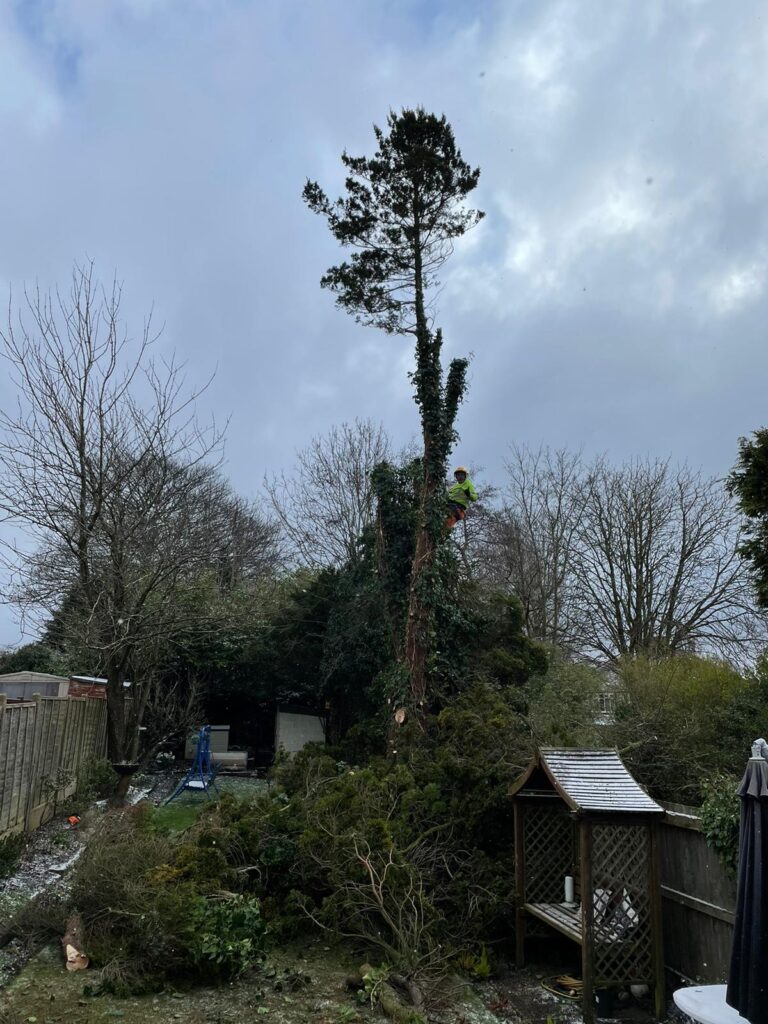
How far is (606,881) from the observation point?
6238mm

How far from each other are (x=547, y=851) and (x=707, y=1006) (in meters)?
3.06

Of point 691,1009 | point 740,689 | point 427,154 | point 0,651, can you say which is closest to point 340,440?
point 427,154

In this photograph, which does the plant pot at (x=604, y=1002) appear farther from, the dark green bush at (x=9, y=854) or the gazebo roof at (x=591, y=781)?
the dark green bush at (x=9, y=854)

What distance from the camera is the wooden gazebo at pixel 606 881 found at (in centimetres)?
580

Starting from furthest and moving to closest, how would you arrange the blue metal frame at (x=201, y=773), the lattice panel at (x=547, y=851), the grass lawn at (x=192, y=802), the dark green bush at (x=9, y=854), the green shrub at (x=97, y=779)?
the blue metal frame at (x=201, y=773) → the green shrub at (x=97, y=779) → the grass lawn at (x=192, y=802) → the dark green bush at (x=9, y=854) → the lattice panel at (x=547, y=851)

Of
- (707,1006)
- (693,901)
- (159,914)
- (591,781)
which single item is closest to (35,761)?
→ (159,914)

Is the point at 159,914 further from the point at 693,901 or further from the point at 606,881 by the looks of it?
the point at 693,901

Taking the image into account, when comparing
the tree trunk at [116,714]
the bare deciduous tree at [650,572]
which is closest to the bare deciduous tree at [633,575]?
the bare deciduous tree at [650,572]

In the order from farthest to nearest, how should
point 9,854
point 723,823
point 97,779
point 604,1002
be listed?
1. point 97,779
2. point 9,854
3. point 604,1002
4. point 723,823

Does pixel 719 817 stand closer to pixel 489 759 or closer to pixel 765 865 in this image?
pixel 765 865

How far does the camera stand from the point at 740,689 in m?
8.78

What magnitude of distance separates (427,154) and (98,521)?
377 inches

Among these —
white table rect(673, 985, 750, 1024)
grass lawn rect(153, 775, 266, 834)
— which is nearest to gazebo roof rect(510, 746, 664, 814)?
white table rect(673, 985, 750, 1024)

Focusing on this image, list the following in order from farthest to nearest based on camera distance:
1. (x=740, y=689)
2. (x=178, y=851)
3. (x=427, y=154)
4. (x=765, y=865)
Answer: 1. (x=427, y=154)
2. (x=740, y=689)
3. (x=178, y=851)
4. (x=765, y=865)
